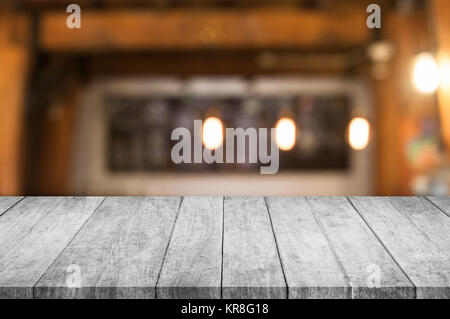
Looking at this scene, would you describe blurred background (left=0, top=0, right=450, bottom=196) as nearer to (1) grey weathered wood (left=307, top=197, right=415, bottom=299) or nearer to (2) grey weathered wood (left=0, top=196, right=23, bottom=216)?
(1) grey weathered wood (left=307, top=197, right=415, bottom=299)

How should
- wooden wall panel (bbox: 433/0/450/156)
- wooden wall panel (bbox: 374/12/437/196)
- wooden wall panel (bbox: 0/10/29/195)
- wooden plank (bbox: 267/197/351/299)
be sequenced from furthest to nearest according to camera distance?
wooden wall panel (bbox: 374/12/437/196), wooden wall panel (bbox: 0/10/29/195), wooden wall panel (bbox: 433/0/450/156), wooden plank (bbox: 267/197/351/299)

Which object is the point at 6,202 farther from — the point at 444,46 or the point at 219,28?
the point at 219,28

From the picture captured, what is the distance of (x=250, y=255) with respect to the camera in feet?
4.09

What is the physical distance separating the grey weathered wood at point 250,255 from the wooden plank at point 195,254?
19 millimetres

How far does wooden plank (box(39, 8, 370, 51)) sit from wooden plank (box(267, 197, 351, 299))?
4698mm

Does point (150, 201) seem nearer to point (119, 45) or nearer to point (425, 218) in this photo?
point (425, 218)

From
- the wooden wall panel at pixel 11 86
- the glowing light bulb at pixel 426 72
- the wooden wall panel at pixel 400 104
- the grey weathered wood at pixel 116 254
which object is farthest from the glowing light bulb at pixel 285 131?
the grey weathered wood at pixel 116 254

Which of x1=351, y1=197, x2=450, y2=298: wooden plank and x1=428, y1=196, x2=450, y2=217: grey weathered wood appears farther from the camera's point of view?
x1=428, y1=196, x2=450, y2=217: grey weathered wood

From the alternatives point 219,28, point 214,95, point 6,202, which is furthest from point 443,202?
point 214,95

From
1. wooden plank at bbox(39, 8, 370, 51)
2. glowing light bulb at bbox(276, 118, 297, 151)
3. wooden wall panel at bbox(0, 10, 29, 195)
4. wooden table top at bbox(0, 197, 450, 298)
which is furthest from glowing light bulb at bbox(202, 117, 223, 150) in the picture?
wooden table top at bbox(0, 197, 450, 298)

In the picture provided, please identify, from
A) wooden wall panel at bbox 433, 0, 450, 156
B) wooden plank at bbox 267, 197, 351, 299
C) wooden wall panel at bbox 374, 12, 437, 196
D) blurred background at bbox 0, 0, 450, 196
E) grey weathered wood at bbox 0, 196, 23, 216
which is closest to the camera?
wooden plank at bbox 267, 197, 351, 299

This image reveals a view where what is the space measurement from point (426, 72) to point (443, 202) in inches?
152

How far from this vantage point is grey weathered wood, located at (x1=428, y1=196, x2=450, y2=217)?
1585 millimetres

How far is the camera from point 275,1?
6008 millimetres
